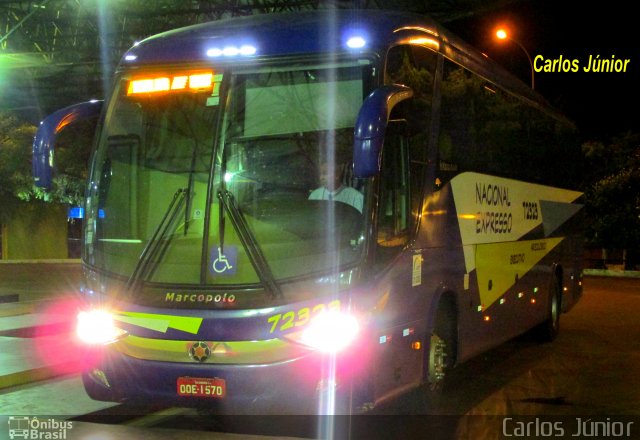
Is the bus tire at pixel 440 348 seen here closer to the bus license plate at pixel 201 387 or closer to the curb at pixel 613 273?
the bus license plate at pixel 201 387

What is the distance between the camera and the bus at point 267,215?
256 inches

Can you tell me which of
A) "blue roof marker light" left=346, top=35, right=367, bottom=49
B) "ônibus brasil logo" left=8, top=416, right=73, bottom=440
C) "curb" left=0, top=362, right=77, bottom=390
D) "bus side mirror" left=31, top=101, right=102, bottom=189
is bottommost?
"ônibus brasil logo" left=8, top=416, right=73, bottom=440

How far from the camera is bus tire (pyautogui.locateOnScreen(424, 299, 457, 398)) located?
8181mm

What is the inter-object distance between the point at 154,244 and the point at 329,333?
5.44 feet

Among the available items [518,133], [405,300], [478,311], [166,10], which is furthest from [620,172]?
[405,300]

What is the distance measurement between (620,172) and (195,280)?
2938cm

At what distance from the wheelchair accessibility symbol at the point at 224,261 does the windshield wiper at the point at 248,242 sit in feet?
0.16

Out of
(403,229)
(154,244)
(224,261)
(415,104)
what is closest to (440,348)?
(403,229)

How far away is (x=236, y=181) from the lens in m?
6.87

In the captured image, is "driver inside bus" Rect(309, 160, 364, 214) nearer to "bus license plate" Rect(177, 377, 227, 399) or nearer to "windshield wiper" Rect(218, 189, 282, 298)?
"windshield wiper" Rect(218, 189, 282, 298)

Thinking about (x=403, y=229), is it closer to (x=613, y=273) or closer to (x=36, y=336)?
(x=36, y=336)

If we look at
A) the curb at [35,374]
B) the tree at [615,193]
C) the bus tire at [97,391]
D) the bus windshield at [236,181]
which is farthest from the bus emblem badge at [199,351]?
the tree at [615,193]

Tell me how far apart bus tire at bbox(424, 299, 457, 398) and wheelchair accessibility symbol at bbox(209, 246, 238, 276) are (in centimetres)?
229

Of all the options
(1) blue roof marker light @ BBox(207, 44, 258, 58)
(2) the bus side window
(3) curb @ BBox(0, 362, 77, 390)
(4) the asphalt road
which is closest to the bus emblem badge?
(4) the asphalt road
